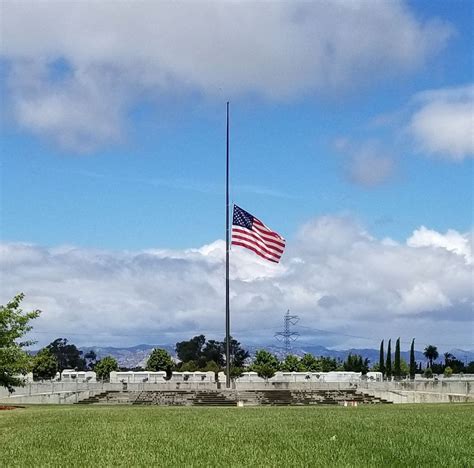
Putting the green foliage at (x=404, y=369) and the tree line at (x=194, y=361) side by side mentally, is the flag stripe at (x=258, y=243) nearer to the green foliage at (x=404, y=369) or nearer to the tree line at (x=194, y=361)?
the tree line at (x=194, y=361)

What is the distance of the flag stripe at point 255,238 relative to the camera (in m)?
50.3

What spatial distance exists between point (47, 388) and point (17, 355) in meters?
24.0

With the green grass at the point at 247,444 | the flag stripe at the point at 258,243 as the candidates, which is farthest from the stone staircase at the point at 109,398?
the green grass at the point at 247,444

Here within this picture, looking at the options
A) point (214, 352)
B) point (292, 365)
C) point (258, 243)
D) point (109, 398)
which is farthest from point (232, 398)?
point (214, 352)

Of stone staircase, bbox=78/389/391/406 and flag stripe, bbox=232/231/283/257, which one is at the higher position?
flag stripe, bbox=232/231/283/257

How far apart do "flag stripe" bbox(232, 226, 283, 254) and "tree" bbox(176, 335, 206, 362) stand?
453ft

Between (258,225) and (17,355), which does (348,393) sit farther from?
(17,355)

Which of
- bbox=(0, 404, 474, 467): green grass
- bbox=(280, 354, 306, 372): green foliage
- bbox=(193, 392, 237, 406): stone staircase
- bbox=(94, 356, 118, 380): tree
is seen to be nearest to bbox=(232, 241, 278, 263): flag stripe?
bbox=(193, 392, 237, 406): stone staircase

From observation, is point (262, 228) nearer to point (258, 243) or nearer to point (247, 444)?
point (258, 243)

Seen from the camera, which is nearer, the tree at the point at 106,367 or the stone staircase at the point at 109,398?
the stone staircase at the point at 109,398

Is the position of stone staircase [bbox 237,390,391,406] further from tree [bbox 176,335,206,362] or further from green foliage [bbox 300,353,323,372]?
tree [bbox 176,335,206,362]

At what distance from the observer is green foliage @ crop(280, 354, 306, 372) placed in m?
105

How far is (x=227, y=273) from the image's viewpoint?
6178 cm

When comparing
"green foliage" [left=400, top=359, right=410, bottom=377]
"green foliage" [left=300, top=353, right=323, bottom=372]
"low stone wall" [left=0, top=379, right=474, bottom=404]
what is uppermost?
"green foliage" [left=300, top=353, right=323, bottom=372]
